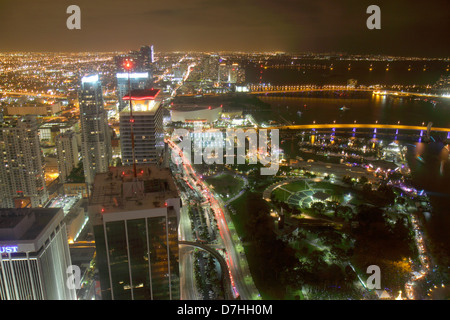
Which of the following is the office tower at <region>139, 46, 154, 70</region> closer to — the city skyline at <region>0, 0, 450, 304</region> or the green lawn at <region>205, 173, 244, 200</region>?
the city skyline at <region>0, 0, 450, 304</region>

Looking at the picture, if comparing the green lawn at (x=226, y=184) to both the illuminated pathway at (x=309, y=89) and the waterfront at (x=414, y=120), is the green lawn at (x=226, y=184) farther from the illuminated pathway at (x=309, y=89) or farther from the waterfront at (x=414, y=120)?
the illuminated pathway at (x=309, y=89)

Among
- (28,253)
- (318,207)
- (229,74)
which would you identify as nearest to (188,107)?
(318,207)

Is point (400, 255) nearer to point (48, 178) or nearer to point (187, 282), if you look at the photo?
point (187, 282)

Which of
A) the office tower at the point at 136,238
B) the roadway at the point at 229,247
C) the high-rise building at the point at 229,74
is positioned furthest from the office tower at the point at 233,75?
the office tower at the point at 136,238

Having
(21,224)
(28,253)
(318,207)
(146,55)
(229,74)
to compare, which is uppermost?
(146,55)

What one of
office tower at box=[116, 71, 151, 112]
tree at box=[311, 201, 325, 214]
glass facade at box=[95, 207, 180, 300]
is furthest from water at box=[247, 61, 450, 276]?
office tower at box=[116, 71, 151, 112]

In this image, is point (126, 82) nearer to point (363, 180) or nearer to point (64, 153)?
point (64, 153)

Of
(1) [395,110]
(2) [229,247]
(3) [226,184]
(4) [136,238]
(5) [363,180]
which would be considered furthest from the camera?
(1) [395,110]
